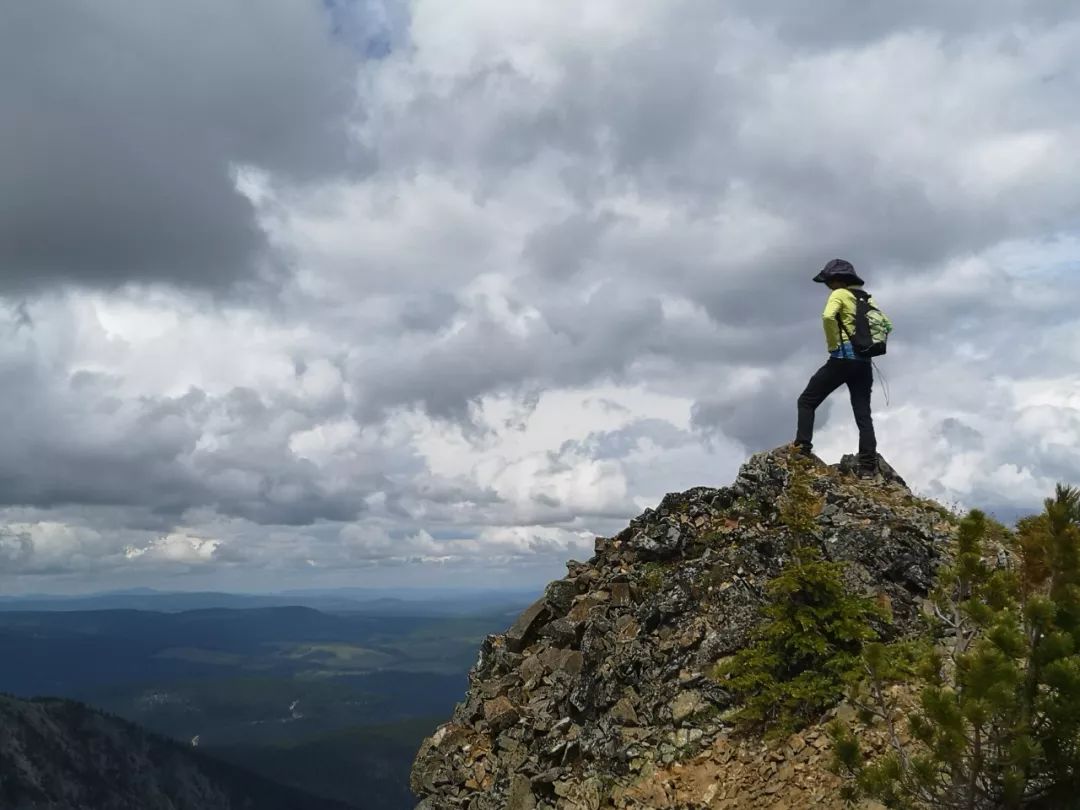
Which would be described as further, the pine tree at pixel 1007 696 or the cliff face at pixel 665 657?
the cliff face at pixel 665 657

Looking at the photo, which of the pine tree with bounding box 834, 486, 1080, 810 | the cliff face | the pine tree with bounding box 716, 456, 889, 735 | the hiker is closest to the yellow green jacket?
the hiker

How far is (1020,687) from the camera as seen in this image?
8.38 metres

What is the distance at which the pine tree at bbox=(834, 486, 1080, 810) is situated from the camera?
26.1ft

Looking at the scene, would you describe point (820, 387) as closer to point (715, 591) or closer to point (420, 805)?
point (715, 591)

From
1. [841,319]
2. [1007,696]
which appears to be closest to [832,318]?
[841,319]

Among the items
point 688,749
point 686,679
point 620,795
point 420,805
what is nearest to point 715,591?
point 686,679

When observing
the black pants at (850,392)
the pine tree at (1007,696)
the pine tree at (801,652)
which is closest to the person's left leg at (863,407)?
the black pants at (850,392)

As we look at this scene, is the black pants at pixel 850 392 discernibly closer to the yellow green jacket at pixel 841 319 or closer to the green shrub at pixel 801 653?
the yellow green jacket at pixel 841 319

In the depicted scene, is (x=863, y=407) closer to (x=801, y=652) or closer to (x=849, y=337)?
(x=849, y=337)

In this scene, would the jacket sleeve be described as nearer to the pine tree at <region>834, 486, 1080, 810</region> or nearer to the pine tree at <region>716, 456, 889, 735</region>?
the pine tree at <region>716, 456, 889, 735</region>

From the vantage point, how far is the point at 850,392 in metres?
19.5

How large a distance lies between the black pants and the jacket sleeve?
581 mm

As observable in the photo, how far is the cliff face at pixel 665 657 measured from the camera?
14188 mm

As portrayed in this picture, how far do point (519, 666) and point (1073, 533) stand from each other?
51.0ft
